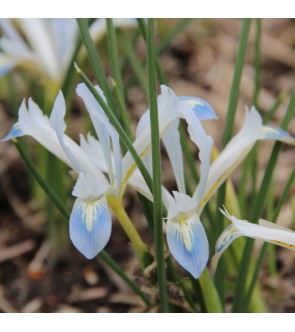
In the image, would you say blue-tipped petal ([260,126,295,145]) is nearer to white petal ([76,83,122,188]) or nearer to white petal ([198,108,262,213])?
white petal ([198,108,262,213])

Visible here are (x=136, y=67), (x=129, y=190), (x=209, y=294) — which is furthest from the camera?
(x=129, y=190)

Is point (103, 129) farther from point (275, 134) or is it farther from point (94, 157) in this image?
point (275, 134)

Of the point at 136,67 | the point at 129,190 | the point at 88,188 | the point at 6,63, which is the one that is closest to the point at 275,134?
the point at 88,188

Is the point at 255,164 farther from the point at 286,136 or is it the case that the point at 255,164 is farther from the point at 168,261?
the point at 168,261

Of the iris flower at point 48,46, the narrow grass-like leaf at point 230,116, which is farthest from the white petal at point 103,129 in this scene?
the iris flower at point 48,46

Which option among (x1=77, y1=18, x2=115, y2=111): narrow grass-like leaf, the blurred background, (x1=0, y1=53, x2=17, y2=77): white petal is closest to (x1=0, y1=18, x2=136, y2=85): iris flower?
(x1=0, y1=53, x2=17, y2=77): white petal

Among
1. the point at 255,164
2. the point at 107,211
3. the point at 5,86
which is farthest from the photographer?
the point at 5,86
